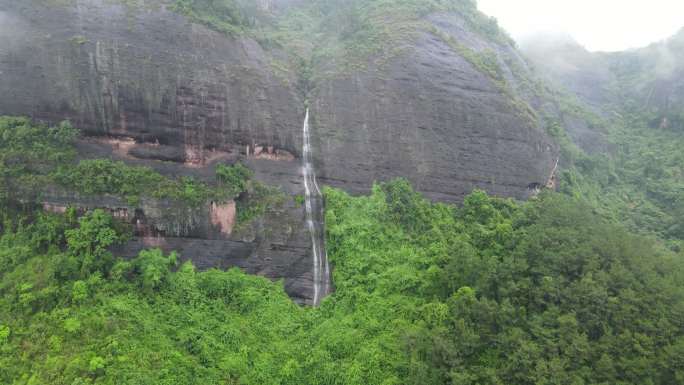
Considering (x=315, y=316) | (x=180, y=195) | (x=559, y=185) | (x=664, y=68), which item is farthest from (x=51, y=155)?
(x=664, y=68)

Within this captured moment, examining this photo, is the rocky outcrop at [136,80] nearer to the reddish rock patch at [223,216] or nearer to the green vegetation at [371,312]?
the reddish rock patch at [223,216]

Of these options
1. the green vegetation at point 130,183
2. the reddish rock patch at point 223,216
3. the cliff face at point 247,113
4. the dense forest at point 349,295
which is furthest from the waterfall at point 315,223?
the green vegetation at point 130,183

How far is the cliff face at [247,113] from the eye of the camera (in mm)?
15273

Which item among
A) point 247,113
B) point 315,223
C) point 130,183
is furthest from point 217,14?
point 315,223

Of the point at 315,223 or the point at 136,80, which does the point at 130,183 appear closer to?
the point at 136,80

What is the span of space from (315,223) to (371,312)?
13.3ft

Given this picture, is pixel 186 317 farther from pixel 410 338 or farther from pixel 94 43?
pixel 94 43

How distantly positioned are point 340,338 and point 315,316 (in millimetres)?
1329

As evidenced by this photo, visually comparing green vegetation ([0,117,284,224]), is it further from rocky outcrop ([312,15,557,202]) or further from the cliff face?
rocky outcrop ([312,15,557,202])

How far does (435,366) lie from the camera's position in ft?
36.8

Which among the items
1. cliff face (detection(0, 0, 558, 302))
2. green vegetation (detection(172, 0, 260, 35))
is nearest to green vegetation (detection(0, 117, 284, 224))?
cliff face (detection(0, 0, 558, 302))

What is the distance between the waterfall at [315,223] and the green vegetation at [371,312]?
26.3 inches

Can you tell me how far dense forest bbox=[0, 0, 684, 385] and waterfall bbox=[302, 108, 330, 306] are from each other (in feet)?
1.39

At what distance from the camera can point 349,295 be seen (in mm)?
14406
